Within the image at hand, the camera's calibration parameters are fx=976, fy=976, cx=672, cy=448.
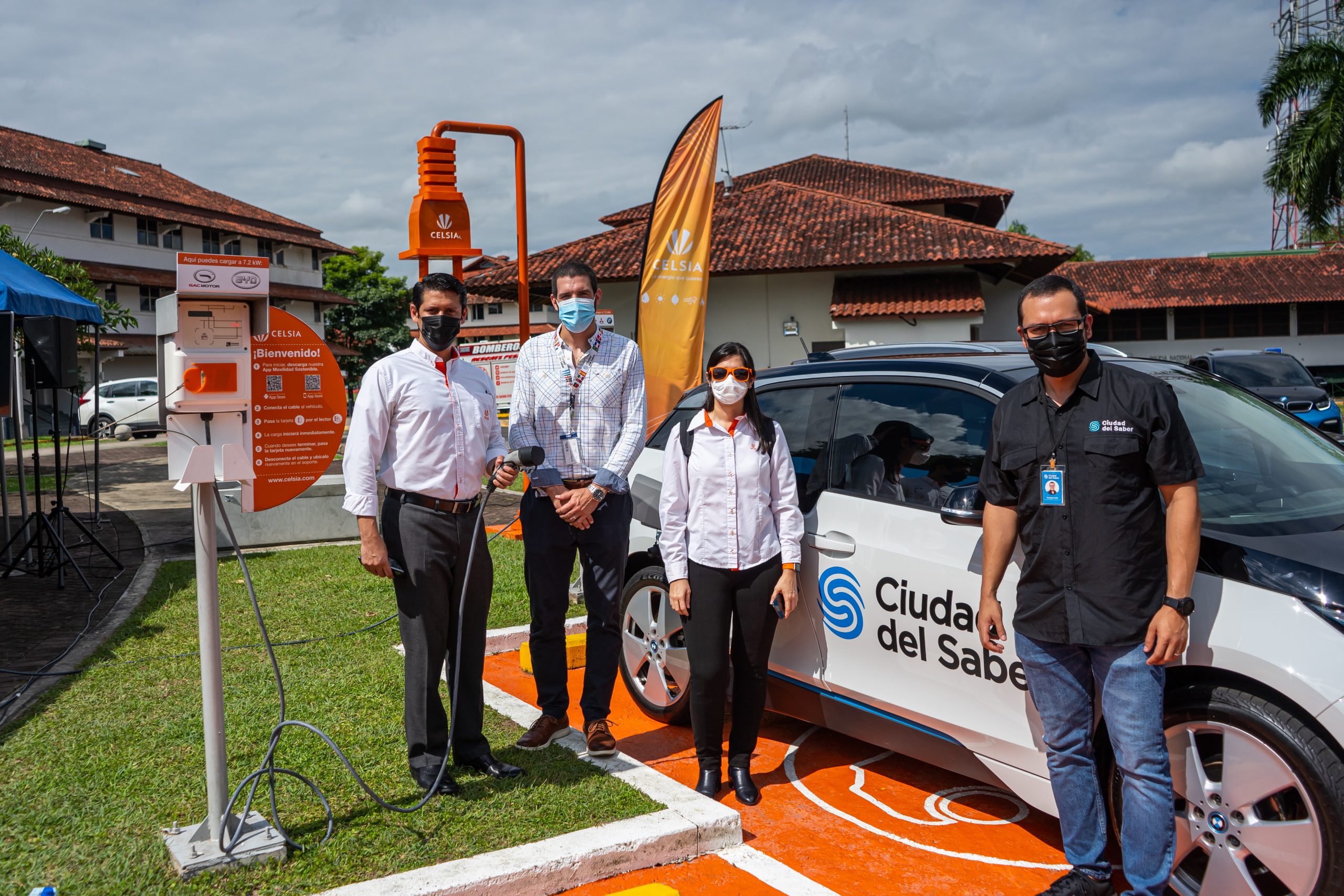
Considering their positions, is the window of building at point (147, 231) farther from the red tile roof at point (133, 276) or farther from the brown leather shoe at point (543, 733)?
the brown leather shoe at point (543, 733)

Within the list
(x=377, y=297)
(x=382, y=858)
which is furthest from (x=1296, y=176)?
(x=377, y=297)

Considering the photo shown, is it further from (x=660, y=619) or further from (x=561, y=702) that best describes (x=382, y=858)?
(x=660, y=619)

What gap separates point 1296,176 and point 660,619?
2755cm

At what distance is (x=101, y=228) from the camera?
4231cm

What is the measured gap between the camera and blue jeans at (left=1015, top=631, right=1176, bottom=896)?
9.78 feet

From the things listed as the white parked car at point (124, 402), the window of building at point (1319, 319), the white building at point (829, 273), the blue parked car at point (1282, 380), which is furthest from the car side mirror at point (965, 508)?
the window of building at point (1319, 319)

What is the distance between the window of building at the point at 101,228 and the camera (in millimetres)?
41812

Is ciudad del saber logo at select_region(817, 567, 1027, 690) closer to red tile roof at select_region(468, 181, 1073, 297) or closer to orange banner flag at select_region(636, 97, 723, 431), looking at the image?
orange banner flag at select_region(636, 97, 723, 431)

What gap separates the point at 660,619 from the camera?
16.2ft

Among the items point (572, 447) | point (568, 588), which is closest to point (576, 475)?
point (572, 447)

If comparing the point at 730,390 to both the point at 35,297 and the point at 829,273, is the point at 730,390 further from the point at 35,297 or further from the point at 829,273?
the point at 829,273

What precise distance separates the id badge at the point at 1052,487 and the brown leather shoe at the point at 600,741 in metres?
2.26

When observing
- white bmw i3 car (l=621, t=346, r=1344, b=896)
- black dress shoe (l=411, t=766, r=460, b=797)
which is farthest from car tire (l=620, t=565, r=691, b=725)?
black dress shoe (l=411, t=766, r=460, b=797)

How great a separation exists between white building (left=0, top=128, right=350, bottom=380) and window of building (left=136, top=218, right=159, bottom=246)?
44 millimetres
